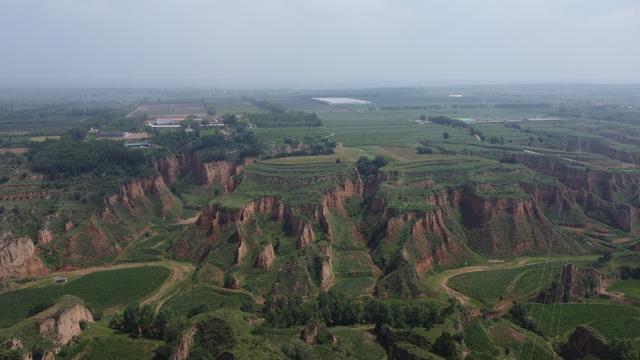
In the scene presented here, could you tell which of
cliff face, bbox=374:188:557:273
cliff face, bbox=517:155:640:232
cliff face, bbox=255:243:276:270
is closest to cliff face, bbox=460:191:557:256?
cliff face, bbox=374:188:557:273

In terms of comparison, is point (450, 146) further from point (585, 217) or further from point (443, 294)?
point (443, 294)

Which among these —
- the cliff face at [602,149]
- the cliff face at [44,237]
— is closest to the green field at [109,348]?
the cliff face at [44,237]

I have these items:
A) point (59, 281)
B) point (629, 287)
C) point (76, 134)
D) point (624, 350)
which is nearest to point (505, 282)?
point (629, 287)

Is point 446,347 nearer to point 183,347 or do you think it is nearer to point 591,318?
point 591,318

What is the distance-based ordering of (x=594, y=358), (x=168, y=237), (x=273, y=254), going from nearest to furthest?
(x=594, y=358) → (x=273, y=254) → (x=168, y=237)

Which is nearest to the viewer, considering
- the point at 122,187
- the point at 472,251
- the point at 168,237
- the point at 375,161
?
the point at 472,251

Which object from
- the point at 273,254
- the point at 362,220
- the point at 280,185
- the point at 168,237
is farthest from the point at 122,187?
the point at 362,220

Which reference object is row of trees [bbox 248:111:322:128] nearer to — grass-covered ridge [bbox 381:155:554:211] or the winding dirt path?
grass-covered ridge [bbox 381:155:554:211]
